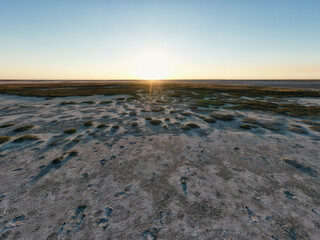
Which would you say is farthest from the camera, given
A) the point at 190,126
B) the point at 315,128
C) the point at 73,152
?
the point at 190,126

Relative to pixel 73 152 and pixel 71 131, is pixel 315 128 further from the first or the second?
pixel 71 131

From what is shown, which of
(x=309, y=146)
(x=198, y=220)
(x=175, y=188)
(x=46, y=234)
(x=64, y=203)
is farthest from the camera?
(x=309, y=146)

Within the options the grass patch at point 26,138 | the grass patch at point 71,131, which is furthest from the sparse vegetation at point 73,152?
the grass patch at point 26,138

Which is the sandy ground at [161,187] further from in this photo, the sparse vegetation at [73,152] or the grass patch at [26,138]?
the grass patch at [26,138]

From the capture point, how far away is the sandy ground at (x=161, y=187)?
16.4ft

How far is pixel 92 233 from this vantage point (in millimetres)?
4832

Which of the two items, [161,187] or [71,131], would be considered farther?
[71,131]

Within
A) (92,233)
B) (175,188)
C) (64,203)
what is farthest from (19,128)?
(175,188)

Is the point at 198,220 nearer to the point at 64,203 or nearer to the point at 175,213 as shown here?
the point at 175,213

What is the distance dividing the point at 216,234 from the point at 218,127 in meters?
12.1

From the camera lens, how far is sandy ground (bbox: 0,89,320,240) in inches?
197

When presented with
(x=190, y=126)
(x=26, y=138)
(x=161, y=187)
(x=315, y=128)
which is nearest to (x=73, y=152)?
(x=26, y=138)

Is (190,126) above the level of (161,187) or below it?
above

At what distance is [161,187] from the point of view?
6.95 metres
